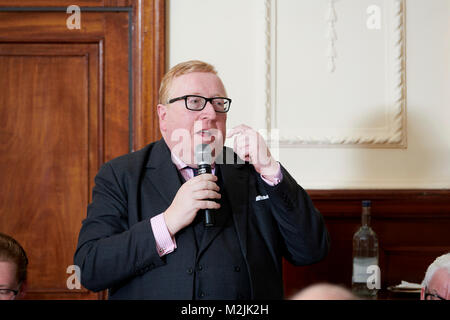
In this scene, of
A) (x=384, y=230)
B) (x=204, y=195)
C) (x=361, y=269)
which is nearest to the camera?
(x=204, y=195)

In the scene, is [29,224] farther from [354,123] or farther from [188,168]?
[354,123]

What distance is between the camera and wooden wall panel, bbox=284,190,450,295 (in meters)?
2.30

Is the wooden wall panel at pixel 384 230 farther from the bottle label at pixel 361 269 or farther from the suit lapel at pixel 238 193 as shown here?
the suit lapel at pixel 238 193

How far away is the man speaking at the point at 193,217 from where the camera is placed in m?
1.44

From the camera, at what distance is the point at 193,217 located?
1.41m

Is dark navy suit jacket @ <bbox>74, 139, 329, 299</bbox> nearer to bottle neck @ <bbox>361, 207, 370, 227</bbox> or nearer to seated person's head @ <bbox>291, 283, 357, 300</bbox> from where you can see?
bottle neck @ <bbox>361, 207, 370, 227</bbox>

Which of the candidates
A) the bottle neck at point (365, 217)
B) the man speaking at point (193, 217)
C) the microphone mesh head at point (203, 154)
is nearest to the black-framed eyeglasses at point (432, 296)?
the man speaking at point (193, 217)

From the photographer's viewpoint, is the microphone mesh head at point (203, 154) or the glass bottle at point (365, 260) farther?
the glass bottle at point (365, 260)

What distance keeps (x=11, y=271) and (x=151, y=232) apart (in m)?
0.40

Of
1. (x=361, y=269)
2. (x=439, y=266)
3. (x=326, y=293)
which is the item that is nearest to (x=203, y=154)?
(x=439, y=266)

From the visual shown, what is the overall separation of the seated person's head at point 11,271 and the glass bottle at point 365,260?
1.39m

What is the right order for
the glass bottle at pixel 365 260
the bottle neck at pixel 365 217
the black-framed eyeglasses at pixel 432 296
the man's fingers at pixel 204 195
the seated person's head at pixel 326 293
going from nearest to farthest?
the seated person's head at pixel 326 293 < the black-framed eyeglasses at pixel 432 296 < the man's fingers at pixel 204 195 < the glass bottle at pixel 365 260 < the bottle neck at pixel 365 217

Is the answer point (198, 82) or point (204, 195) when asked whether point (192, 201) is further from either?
point (198, 82)

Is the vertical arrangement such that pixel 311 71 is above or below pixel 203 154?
above
